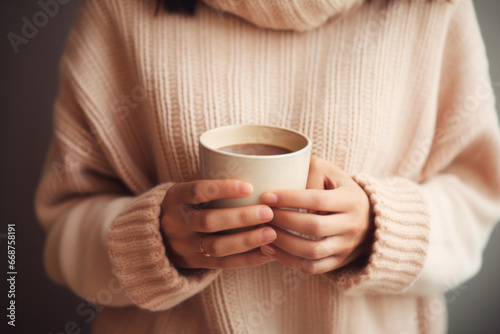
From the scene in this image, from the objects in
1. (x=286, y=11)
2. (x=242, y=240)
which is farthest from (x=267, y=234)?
(x=286, y=11)

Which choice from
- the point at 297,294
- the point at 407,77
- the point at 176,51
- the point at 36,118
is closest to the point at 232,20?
the point at 176,51

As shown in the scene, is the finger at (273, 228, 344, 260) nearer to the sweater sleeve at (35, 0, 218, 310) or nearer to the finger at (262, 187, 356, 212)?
the finger at (262, 187, 356, 212)

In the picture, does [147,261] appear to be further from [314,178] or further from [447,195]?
[447,195]

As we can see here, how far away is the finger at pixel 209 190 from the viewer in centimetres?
37

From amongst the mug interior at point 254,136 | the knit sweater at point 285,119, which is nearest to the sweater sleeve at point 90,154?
the knit sweater at point 285,119

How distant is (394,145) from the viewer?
0.66 metres

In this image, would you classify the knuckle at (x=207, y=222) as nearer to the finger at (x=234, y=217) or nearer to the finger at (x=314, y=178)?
Answer: the finger at (x=234, y=217)

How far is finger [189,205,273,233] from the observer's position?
389 millimetres

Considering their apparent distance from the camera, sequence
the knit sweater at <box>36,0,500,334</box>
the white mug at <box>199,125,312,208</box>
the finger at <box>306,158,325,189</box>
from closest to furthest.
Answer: the white mug at <box>199,125,312,208</box>, the finger at <box>306,158,325,189</box>, the knit sweater at <box>36,0,500,334</box>

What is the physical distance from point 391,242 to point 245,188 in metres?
0.25

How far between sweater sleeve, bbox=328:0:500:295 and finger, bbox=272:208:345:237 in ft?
0.33

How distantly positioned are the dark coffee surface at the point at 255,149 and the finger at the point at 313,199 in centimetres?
7

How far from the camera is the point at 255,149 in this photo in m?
0.46

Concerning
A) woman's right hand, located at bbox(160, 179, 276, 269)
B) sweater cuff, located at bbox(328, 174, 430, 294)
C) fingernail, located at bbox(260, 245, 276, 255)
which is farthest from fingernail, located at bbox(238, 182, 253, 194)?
sweater cuff, located at bbox(328, 174, 430, 294)
